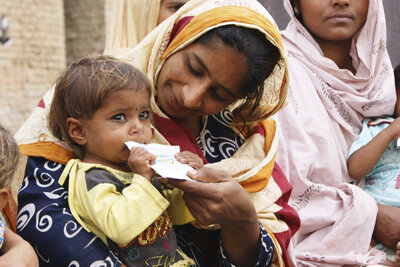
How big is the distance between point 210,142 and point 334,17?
4.02ft

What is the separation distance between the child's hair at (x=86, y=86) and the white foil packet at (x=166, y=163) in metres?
0.18

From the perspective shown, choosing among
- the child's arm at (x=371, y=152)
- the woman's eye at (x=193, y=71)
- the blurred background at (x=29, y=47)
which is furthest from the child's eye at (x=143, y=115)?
the blurred background at (x=29, y=47)

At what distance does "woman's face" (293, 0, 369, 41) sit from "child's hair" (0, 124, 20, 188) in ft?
6.44

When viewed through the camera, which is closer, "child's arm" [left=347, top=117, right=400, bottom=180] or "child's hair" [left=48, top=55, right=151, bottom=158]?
"child's hair" [left=48, top=55, right=151, bottom=158]

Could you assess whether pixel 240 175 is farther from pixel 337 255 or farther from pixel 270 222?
pixel 337 255

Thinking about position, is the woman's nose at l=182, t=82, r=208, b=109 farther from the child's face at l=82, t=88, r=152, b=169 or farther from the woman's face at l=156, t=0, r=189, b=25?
the woman's face at l=156, t=0, r=189, b=25

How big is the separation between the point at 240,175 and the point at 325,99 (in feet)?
3.71

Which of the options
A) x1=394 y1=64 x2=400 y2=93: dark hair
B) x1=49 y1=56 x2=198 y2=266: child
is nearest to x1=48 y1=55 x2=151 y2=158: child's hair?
x1=49 y1=56 x2=198 y2=266: child

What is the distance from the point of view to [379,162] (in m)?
2.90

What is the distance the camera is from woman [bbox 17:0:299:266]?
1665mm

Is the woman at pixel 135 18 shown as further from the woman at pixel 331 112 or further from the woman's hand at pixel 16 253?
the woman's hand at pixel 16 253

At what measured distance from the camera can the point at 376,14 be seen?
3.08m

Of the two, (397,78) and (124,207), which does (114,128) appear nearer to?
(124,207)

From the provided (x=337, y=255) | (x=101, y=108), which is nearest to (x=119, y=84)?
(x=101, y=108)
